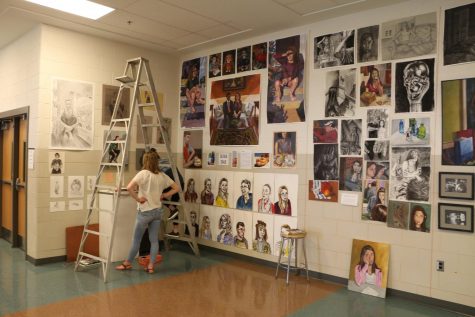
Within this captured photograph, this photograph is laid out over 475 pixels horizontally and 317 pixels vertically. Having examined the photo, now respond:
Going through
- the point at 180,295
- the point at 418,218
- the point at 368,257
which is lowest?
the point at 180,295

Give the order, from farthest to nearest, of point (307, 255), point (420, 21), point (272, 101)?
point (272, 101) → point (307, 255) → point (420, 21)

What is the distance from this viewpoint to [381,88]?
418 centimetres

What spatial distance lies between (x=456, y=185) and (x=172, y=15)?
370 cm

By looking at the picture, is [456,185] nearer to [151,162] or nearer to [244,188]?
[244,188]

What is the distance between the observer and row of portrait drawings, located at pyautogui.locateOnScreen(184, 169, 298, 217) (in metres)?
4.94

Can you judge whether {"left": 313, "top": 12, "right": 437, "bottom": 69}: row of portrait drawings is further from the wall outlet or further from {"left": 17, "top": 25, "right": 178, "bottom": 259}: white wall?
{"left": 17, "top": 25, "right": 178, "bottom": 259}: white wall

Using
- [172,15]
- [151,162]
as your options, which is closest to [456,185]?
[151,162]

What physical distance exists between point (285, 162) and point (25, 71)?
3934 millimetres

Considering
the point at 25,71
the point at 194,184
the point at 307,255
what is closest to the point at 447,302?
the point at 307,255

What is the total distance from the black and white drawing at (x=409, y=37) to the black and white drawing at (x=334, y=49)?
1.23 feet

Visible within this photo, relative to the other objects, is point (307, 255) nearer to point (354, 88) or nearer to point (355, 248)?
point (355, 248)

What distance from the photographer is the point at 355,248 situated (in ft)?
14.2

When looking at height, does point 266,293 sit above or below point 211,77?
below

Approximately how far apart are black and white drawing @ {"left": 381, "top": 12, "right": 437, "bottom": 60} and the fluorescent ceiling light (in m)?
3.21
